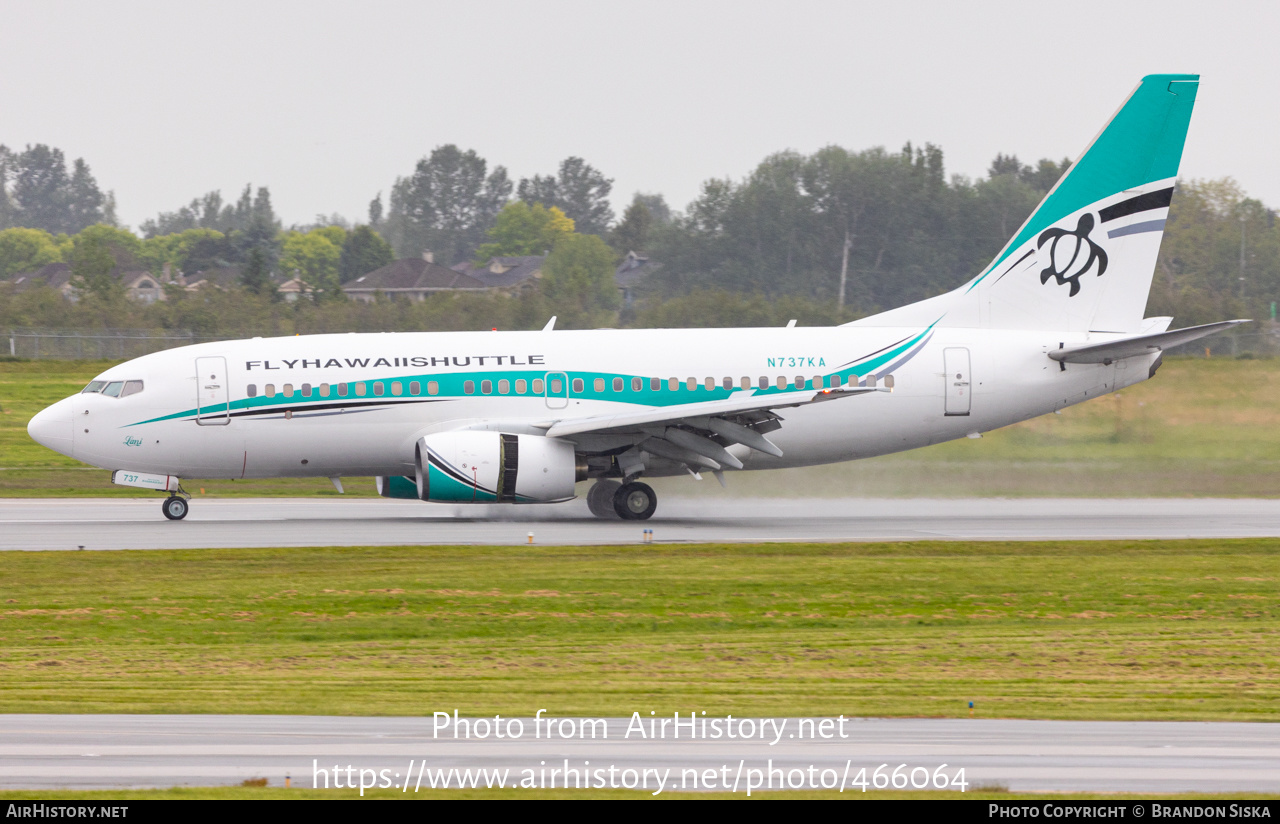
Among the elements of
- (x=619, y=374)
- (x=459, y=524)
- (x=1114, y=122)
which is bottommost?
(x=459, y=524)

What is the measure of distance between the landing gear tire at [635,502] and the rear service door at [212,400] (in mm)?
7438

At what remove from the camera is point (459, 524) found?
82.5 feet

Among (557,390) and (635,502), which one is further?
(635,502)

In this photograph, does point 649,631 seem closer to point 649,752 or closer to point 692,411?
point 649,752

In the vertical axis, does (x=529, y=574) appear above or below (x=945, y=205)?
below

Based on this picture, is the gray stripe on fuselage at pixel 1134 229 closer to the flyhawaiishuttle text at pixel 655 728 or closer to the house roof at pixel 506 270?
the flyhawaiishuttle text at pixel 655 728

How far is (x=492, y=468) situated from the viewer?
77.6 feet

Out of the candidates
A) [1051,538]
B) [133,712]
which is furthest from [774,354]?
[133,712]

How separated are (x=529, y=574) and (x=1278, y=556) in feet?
37.5

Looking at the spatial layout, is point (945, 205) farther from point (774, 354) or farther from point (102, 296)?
point (774, 354)

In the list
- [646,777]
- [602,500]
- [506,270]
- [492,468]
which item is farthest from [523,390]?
[506,270]

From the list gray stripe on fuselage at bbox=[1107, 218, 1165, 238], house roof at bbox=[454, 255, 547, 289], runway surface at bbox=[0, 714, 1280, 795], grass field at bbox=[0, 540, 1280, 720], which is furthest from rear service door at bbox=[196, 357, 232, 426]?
house roof at bbox=[454, 255, 547, 289]

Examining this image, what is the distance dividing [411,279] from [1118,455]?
68854 mm

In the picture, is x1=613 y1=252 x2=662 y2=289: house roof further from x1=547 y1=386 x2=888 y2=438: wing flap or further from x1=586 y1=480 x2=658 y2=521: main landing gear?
x1=547 y1=386 x2=888 y2=438: wing flap
